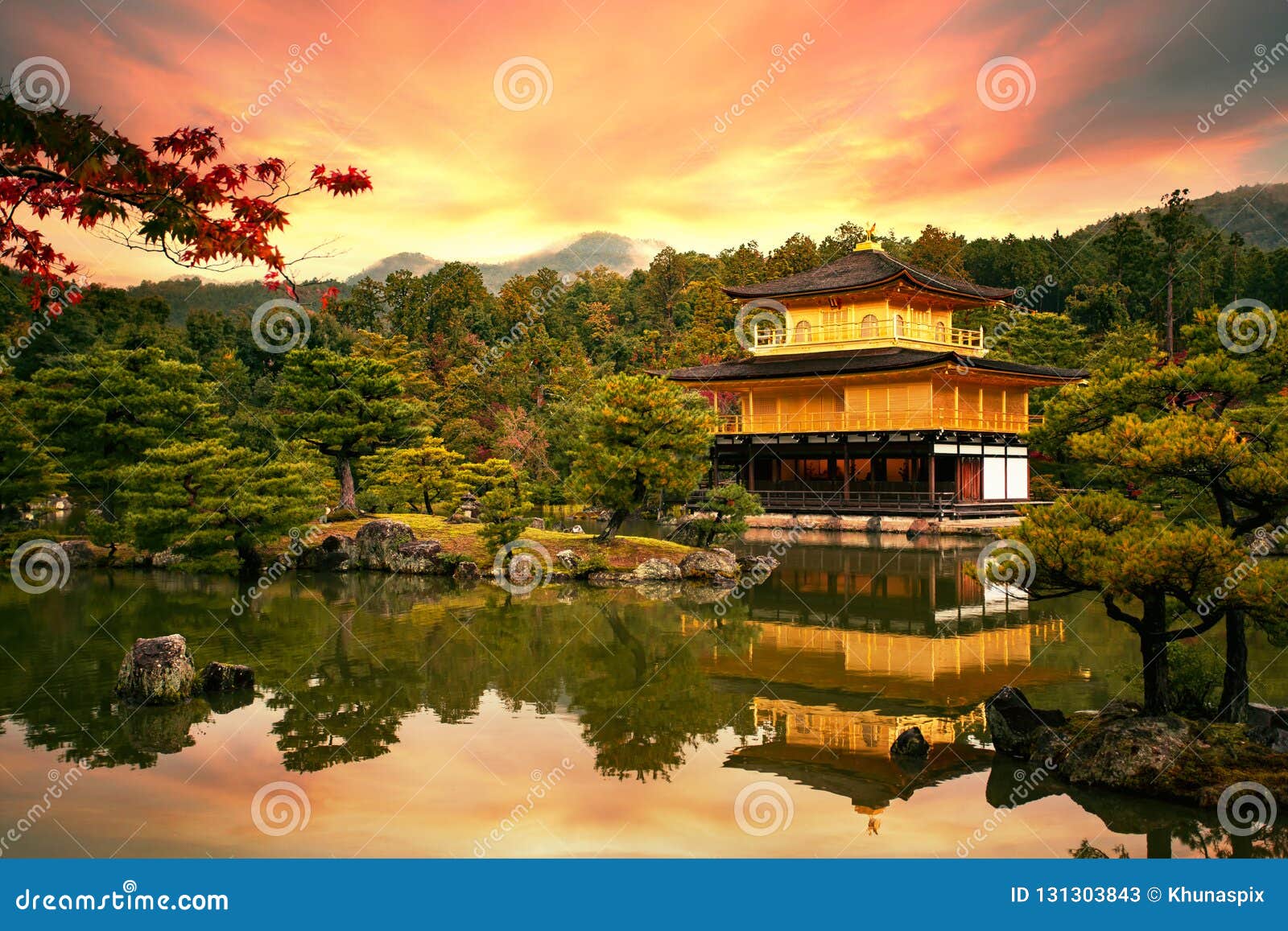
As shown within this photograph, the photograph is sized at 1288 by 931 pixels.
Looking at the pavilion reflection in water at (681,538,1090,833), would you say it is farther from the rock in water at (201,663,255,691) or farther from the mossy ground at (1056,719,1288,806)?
the rock in water at (201,663,255,691)

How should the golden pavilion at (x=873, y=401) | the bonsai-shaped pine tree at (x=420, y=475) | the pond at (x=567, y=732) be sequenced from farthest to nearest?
the golden pavilion at (x=873, y=401), the bonsai-shaped pine tree at (x=420, y=475), the pond at (x=567, y=732)

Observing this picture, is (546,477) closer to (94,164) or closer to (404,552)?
(404,552)

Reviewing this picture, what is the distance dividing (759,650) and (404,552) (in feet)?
38.0

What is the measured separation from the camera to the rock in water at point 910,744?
8.75 m

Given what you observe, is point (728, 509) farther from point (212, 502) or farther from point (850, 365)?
→ point (850, 365)

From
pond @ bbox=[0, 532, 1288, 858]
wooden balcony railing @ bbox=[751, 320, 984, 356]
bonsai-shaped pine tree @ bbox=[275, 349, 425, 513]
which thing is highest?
wooden balcony railing @ bbox=[751, 320, 984, 356]

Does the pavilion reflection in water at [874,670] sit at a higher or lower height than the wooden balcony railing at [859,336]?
lower

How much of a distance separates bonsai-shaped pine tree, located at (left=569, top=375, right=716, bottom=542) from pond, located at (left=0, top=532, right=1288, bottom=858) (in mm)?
4974

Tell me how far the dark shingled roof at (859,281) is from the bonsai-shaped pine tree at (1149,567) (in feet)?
84.7

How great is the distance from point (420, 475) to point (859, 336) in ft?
57.0

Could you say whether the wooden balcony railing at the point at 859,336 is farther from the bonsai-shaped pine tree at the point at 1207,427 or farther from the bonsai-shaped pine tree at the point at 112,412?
the bonsai-shaped pine tree at the point at 1207,427

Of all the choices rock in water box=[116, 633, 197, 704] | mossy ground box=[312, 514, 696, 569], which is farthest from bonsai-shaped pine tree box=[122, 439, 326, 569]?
rock in water box=[116, 633, 197, 704]

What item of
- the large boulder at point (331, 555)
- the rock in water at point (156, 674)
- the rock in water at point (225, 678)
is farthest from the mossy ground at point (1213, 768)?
the large boulder at point (331, 555)

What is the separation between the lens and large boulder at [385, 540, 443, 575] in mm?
22125
